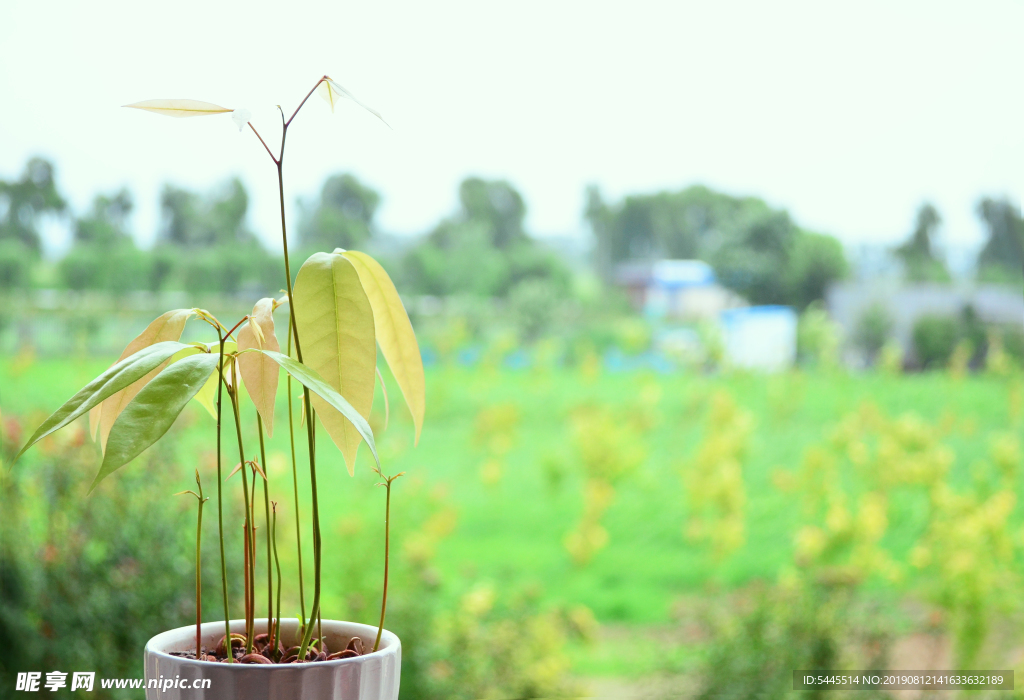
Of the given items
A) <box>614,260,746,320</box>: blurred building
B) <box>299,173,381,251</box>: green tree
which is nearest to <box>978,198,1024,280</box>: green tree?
<box>614,260,746,320</box>: blurred building

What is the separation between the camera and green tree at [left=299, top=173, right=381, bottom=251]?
101 inches

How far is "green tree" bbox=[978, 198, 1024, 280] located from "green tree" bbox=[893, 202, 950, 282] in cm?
13

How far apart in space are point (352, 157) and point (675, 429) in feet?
4.36

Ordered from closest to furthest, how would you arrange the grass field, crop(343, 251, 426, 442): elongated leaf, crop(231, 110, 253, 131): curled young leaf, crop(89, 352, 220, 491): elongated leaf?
crop(89, 352, 220, 491): elongated leaf < crop(231, 110, 253, 131): curled young leaf < crop(343, 251, 426, 442): elongated leaf < the grass field

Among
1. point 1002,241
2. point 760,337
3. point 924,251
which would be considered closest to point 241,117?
point 760,337

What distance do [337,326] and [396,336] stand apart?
112 millimetres

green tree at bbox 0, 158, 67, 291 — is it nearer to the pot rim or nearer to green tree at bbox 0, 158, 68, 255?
green tree at bbox 0, 158, 68, 255

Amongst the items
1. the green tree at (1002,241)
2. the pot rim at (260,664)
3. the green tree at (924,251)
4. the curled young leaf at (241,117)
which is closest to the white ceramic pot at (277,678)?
the pot rim at (260,664)

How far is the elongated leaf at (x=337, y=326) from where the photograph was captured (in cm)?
67

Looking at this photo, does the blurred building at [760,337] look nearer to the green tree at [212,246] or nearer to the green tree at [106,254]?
the green tree at [212,246]

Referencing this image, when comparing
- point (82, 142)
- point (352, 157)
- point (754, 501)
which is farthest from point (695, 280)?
point (82, 142)

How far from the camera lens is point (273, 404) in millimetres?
717

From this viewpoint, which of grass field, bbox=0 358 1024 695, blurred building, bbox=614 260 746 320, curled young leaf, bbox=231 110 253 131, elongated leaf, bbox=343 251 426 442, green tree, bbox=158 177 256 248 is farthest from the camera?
blurred building, bbox=614 260 746 320

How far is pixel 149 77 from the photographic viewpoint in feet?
7.66
